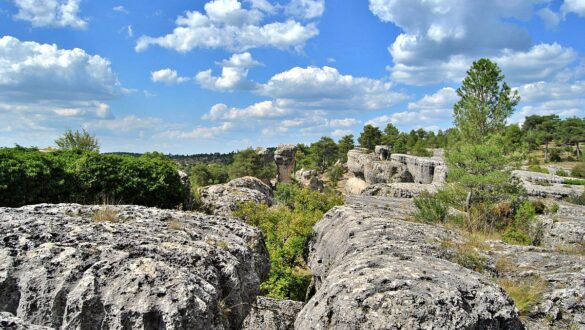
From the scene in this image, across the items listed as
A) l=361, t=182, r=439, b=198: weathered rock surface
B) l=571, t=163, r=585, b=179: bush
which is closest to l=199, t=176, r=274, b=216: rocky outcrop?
l=361, t=182, r=439, b=198: weathered rock surface

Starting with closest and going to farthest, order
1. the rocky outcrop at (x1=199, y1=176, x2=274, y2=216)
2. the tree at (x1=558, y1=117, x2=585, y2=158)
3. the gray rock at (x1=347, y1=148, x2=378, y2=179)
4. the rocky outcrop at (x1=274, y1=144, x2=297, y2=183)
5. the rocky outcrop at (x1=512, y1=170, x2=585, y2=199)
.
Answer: the rocky outcrop at (x1=199, y1=176, x2=274, y2=216), the rocky outcrop at (x1=512, y1=170, x2=585, y2=199), the gray rock at (x1=347, y1=148, x2=378, y2=179), the rocky outcrop at (x1=274, y1=144, x2=297, y2=183), the tree at (x1=558, y1=117, x2=585, y2=158)

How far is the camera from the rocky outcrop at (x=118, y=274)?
4578 millimetres

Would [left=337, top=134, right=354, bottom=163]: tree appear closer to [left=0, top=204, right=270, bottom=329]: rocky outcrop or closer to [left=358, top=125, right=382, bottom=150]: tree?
[left=358, top=125, right=382, bottom=150]: tree

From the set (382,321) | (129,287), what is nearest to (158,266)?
(129,287)

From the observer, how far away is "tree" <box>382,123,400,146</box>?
Answer: 93.4 m

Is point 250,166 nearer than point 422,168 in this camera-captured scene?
No

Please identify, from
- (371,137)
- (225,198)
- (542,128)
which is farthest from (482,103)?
(542,128)

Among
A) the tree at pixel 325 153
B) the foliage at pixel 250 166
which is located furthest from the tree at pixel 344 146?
the foliage at pixel 250 166

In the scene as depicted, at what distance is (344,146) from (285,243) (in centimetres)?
7572

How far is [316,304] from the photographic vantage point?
17.2ft

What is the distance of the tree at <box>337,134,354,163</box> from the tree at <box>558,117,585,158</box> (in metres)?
43.9

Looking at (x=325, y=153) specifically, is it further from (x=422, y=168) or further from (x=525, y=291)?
(x=525, y=291)

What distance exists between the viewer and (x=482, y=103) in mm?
38906

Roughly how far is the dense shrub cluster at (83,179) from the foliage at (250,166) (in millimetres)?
55724
